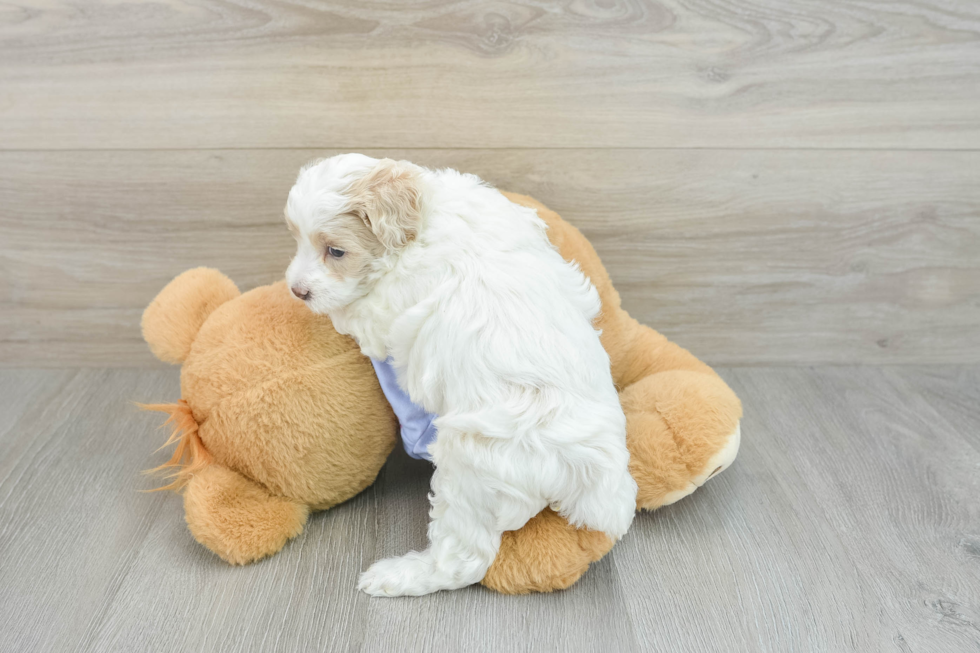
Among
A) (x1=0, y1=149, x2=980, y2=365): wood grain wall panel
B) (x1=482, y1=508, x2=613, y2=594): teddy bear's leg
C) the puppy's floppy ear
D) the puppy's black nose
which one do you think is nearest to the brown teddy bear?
(x1=482, y1=508, x2=613, y2=594): teddy bear's leg

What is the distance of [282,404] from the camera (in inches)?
38.1

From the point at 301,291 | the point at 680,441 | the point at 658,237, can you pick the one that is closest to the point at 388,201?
the point at 301,291

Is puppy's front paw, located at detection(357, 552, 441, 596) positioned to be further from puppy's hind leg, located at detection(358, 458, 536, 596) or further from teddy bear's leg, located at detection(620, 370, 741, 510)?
teddy bear's leg, located at detection(620, 370, 741, 510)

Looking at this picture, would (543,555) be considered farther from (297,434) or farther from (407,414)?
(297,434)

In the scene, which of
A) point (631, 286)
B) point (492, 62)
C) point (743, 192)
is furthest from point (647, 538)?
point (492, 62)

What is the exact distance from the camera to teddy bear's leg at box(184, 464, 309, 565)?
948 mm

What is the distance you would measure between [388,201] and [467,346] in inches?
8.1

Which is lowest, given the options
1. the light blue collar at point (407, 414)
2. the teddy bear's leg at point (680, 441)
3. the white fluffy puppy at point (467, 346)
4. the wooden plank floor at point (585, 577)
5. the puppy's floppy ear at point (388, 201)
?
the wooden plank floor at point (585, 577)

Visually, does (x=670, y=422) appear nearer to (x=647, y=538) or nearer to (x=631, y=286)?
(x=647, y=538)

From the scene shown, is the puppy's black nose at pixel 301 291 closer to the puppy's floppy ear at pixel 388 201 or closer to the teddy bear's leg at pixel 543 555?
the puppy's floppy ear at pixel 388 201

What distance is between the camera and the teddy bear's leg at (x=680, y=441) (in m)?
1.02

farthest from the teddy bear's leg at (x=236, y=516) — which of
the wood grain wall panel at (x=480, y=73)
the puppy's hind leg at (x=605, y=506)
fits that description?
the wood grain wall panel at (x=480, y=73)

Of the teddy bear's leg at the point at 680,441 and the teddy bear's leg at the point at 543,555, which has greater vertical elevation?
the teddy bear's leg at the point at 680,441

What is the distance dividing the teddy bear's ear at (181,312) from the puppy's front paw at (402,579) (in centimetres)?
46
